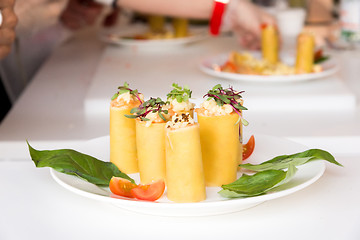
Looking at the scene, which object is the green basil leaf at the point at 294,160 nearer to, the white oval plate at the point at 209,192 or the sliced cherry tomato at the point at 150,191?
the white oval plate at the point at 209,192

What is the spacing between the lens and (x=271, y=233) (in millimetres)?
810

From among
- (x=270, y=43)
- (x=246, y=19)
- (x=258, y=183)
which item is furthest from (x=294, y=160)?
(x=246, y=19)

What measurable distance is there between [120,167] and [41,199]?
0.14 m

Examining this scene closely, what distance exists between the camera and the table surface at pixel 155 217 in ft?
2.69

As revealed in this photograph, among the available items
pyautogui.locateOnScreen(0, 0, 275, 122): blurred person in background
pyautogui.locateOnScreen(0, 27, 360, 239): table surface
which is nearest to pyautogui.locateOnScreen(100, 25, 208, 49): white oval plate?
pyautogui.locateOnScreen(0, 0, 275, 122): blurred person in background

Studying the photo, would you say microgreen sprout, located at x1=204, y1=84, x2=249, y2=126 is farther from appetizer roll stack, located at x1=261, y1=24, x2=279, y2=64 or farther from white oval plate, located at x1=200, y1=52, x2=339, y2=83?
appetizer roll stack, located at x1=261, y1=24, x2=279, y2=64

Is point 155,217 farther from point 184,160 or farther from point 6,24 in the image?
point 6,24

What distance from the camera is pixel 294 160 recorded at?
0.90 m

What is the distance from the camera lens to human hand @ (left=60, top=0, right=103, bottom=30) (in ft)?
8.05

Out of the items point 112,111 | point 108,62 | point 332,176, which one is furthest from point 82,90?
point 332,176

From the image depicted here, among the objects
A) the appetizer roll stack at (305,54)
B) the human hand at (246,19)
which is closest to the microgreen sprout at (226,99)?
the appetizer roll stack at (305,54)

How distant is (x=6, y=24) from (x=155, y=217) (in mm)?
592

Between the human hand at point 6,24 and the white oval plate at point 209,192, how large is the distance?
14.0 inches

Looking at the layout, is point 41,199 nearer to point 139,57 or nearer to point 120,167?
point 120,167
